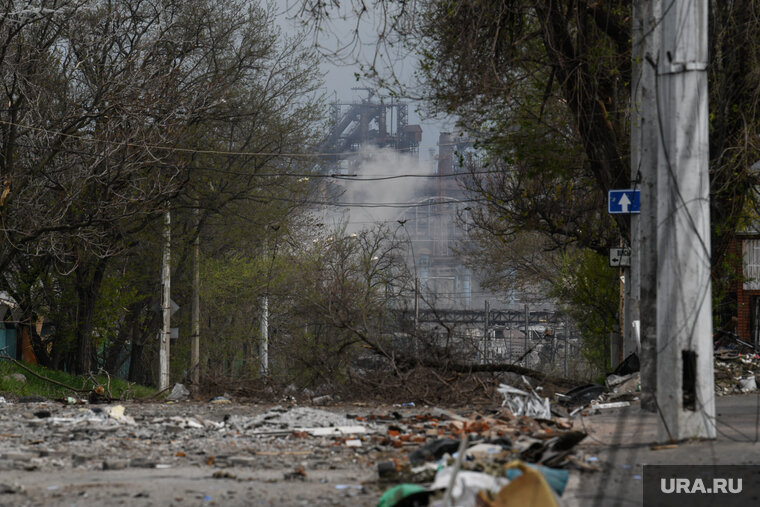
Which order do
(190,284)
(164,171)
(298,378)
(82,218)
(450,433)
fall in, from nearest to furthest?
(450,433), (298,378), (82,218), (164,171), (190,284)

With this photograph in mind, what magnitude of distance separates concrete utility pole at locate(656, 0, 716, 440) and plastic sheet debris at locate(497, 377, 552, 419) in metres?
2.57

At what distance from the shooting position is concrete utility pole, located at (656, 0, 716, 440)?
21.3 ft

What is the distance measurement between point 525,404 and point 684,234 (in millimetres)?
3628

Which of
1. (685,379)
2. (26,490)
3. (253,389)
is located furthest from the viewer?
(253,389)

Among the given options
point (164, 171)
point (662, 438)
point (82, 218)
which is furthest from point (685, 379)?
point (164, 171)

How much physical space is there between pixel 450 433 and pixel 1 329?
84.5 ft

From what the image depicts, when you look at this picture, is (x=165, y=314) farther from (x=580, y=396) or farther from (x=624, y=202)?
(x=624, y=202)

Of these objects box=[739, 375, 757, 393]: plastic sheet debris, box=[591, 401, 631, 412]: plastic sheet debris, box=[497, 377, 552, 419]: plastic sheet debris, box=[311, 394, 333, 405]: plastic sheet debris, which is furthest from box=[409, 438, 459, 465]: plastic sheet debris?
box=[739, 375, 757, 393]: plastic sheet debris

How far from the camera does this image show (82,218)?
63.9 feet

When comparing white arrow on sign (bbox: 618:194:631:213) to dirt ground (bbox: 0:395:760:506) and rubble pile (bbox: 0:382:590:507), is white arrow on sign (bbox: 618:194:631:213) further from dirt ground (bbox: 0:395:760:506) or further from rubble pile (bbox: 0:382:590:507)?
rubble pile (bbox: 0:382:590:507)

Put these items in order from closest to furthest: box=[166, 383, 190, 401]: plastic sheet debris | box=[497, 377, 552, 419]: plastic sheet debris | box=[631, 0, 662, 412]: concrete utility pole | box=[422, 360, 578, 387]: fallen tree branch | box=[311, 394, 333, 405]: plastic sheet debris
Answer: box=[497, 377, 552, 419]: plastic sheet debris
box=[631, 0, 662, 412]: concrete utility pole
box=[311, 394, 333, 405]: plastic sheet debris
box=[422, 360, 578, 387]: fallen tree branch
box=[166, 383, 190, 401]: plastic sheet debris

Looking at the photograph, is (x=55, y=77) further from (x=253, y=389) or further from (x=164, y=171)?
(x=253, y=389)

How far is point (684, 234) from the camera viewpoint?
6.61m

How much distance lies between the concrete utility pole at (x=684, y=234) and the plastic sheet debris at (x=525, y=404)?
2.57m
